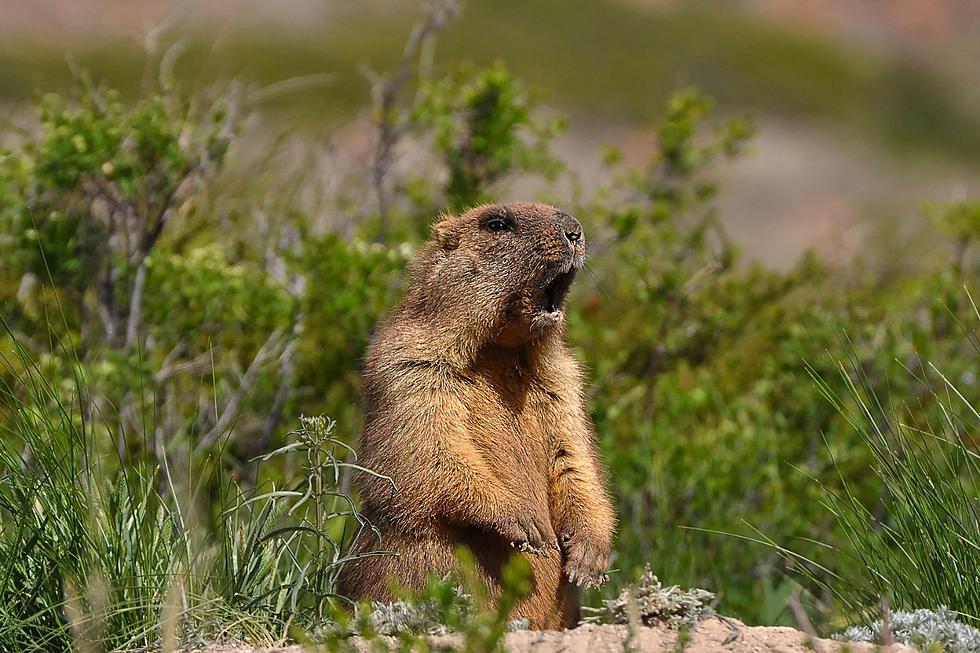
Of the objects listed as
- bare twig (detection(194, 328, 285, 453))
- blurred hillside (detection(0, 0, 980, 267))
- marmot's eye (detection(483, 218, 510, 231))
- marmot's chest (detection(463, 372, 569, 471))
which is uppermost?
marmot's eye (detection(483, 218, 510, 231))

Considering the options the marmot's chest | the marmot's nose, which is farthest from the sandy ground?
the marmot's nose

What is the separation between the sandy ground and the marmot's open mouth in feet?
4.59

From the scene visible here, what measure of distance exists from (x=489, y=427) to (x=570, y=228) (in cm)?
88

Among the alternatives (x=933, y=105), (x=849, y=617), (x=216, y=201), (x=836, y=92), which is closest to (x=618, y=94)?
(x=836, y=92)

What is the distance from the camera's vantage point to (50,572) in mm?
4184

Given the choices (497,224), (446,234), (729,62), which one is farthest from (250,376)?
(729,62)

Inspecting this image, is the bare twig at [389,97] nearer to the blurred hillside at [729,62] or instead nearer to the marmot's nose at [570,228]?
the marmot's nose at [570,228]

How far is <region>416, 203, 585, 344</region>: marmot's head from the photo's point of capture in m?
4.90

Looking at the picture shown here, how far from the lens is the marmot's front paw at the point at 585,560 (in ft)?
15.7

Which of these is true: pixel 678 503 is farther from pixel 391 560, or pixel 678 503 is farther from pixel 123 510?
pixel 123 510

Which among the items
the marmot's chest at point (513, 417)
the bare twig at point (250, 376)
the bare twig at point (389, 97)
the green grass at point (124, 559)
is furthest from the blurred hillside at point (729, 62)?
the green grass at point (124, 559)

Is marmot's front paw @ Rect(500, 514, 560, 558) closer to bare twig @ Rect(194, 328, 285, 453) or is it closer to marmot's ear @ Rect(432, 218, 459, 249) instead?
marmot's ear @ Rect(432, 218, 459, 249)

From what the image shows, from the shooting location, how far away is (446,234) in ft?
17.4

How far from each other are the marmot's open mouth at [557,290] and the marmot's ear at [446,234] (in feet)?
1.50
